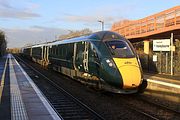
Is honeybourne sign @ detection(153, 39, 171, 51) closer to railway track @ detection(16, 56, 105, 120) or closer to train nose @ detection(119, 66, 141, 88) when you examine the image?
railway track @ detection(16, 56, 105, 120)

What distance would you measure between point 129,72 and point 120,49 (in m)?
1.49

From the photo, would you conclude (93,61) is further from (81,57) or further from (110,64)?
(81,57)

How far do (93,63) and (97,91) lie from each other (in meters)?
1.84

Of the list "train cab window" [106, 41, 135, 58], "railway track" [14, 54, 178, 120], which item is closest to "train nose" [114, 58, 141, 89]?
"train cab window" [106, 41, 135, 58]

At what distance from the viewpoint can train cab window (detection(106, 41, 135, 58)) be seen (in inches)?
620

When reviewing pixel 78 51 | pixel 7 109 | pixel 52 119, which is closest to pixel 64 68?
pixel 78 51

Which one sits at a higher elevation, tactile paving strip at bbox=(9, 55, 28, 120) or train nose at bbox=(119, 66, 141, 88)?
train nose at bbox=(119, 66, 141, 88)

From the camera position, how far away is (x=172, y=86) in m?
16.3

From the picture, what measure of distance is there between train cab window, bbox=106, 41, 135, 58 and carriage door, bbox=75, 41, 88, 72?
214 centimetres

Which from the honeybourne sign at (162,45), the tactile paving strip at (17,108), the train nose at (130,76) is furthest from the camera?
the honeybourne sign at (162,45)

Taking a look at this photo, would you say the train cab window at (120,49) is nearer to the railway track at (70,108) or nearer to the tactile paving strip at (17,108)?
the railway track at (70,108)

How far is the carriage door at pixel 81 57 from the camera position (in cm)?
1822

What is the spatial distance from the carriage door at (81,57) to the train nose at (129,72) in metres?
3.14

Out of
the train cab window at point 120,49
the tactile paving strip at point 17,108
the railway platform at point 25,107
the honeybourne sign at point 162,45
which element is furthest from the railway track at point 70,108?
the honeybourne sign at point 162,45
